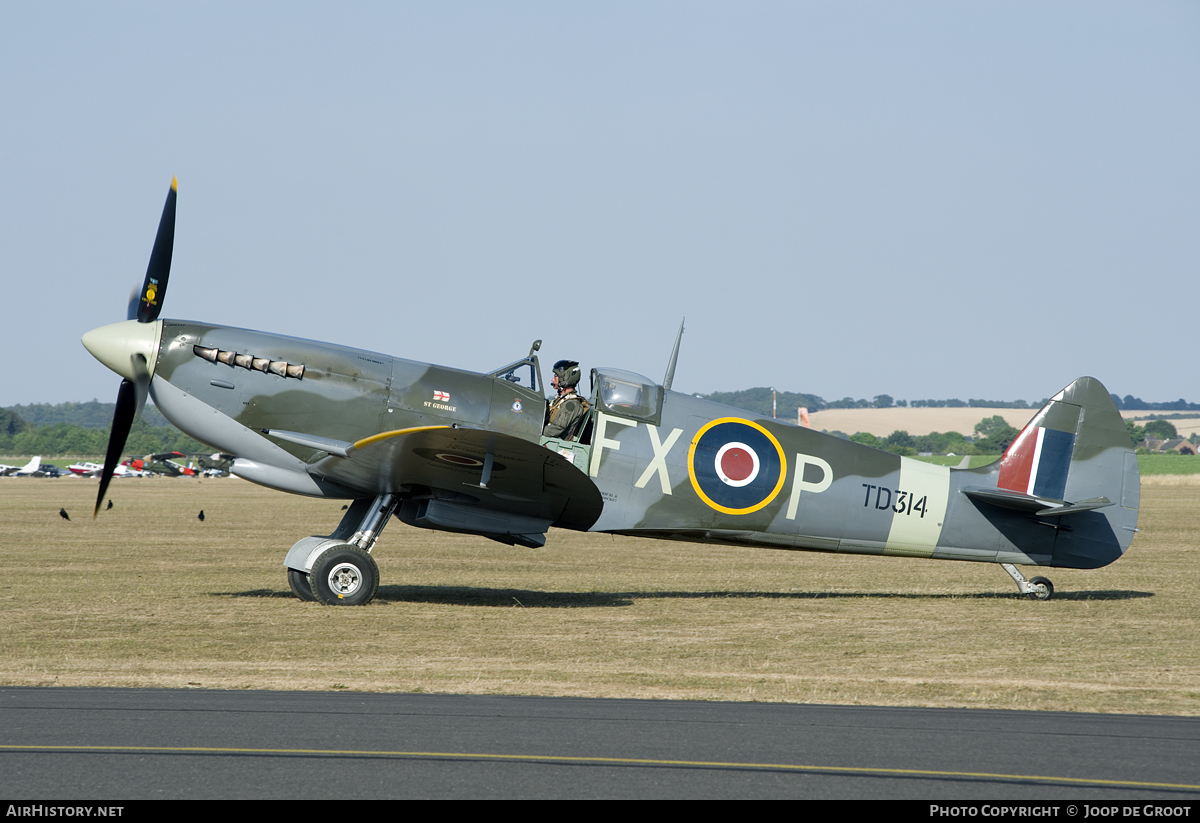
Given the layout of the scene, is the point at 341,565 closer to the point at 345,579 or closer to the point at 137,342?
the point at 345,579

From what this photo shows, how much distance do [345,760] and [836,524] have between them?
7.92 meters

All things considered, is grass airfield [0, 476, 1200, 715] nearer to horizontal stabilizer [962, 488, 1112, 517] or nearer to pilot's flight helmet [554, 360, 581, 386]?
horizontal stabilizer [962, 488, 1112, 517]

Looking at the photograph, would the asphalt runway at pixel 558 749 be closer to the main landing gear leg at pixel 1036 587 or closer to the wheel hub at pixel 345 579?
the wheel hub at pixel 345 579

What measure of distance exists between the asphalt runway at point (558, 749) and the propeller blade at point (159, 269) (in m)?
5.15

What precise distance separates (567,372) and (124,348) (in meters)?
4.43

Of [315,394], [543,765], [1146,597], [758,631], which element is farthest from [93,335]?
[1146,597]

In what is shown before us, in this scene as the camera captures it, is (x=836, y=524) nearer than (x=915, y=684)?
No

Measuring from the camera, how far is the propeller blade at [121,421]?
34.9 feet

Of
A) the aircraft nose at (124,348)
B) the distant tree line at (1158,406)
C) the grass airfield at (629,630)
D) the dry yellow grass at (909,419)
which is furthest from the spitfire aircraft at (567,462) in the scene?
the distant tree line at (1158,406)

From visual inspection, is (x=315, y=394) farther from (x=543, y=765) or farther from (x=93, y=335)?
(x=543, y=765)

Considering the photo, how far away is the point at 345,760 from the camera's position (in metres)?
4.79

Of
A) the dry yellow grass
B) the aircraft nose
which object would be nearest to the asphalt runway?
the aircraft nose

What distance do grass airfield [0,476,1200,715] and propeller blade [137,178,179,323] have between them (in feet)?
9.90

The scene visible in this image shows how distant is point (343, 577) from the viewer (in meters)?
10.7
